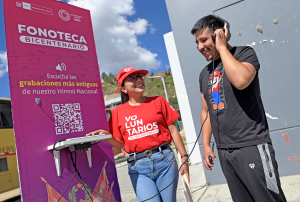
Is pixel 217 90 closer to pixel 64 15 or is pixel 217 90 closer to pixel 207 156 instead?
pixel 207 156

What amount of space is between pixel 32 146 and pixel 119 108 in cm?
95

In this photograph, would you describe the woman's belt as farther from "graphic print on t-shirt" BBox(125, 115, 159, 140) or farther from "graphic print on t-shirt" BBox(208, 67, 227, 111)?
"graphic print on t-shirt" BBox(208, 67, 227, 111)

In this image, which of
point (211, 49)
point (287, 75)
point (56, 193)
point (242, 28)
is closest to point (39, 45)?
point (56, 193)

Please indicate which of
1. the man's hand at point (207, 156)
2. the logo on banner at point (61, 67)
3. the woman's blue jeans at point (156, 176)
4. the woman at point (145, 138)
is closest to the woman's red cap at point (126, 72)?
the woman at point (145, 138)

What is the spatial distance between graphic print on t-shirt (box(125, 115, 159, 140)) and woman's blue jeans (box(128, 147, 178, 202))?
8.9 inches

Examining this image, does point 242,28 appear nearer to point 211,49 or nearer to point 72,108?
point 211,49

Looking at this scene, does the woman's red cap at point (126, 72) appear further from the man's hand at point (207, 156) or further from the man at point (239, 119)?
the man's hand at point (207, 156)

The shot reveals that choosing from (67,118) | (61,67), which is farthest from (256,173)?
(61,67)

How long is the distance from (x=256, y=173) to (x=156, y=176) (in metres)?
0.97

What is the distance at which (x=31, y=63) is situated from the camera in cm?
210

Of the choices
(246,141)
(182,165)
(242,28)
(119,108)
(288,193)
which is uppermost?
(242,28)

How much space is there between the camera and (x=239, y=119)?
1.74 metres

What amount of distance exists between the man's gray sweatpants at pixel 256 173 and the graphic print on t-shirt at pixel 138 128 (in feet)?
2.66

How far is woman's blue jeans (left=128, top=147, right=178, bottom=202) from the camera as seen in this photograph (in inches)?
87.1
